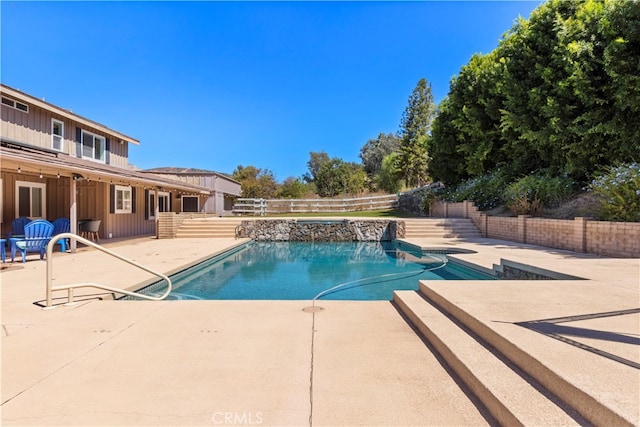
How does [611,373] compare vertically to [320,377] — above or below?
above

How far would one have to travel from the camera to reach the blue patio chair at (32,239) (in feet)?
23.9

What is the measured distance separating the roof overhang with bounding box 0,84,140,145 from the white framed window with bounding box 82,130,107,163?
439 mm

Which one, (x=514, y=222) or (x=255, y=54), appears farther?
(x=255, y=54)

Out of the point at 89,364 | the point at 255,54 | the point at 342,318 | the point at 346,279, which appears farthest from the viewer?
the point at 255,54

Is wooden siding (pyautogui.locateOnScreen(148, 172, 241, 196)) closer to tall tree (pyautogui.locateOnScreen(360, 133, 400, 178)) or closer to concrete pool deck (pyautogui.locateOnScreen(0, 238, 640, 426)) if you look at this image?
concrete pool deck (pyautogui.locateOnScreen(0, 238, 640, 426))

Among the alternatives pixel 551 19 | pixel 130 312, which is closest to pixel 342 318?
pixel 130 312

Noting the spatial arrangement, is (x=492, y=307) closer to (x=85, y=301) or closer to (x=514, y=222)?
(x=85, y=301)

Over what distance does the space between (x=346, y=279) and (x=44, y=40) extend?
42.0 ft

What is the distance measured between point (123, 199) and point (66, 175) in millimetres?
4166

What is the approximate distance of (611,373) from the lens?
1.90 metres

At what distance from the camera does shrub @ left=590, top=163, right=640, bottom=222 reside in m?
7.50

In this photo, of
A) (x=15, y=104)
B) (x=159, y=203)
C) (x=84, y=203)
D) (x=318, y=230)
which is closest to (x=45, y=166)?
(x=84, y=203)

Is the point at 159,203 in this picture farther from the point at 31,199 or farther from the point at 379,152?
the point at 379,152

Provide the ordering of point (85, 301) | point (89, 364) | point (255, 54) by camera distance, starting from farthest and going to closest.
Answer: point (255, 54)
point (85, 301)
point (89, 364)
